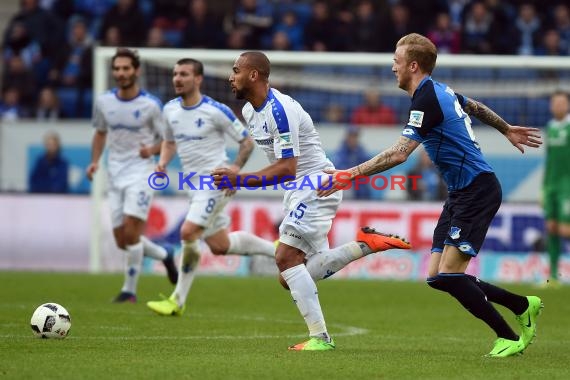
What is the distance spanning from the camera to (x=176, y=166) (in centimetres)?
2030

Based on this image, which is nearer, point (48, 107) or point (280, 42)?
point (48, 107)

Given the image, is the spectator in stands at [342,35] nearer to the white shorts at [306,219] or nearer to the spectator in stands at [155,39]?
the spectator in stands at [155,39]

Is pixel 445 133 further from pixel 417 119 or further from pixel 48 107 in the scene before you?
pixel 48 107

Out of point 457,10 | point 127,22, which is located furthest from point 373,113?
point 127,22

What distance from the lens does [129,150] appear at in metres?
13.8

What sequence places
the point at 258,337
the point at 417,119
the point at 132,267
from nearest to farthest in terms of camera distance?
the point at 417,119 < the point at 258,337 < the point at 132,267

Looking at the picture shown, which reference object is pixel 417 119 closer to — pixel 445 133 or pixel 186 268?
pixel 445 133

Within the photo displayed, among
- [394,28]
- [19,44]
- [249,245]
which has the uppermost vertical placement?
[394,28]

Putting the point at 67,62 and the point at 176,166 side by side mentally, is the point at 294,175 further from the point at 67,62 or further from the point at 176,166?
the point at 67,62

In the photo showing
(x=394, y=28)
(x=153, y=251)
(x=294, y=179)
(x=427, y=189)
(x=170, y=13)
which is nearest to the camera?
(x=294, y=179)

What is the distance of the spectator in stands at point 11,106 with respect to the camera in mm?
22125

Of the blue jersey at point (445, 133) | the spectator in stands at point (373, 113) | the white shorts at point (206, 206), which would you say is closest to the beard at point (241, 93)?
the blue jersey at point (445, 133)

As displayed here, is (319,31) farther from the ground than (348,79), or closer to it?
farther from the ground

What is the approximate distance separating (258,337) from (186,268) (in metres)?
2.33
